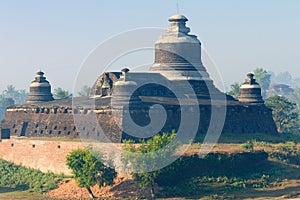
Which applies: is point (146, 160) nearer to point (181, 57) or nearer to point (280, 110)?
point (181, 57)

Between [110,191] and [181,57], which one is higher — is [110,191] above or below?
below

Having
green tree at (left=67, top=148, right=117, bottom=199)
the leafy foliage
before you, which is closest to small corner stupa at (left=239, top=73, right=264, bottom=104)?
the leafy foliage

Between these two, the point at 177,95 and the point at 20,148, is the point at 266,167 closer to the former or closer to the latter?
the point at 177,95

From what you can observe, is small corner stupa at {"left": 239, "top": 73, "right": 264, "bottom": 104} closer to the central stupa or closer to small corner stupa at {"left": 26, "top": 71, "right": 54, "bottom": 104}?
the central stupa

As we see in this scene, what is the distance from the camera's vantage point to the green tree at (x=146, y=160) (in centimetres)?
5303

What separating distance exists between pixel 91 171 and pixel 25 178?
503 inches

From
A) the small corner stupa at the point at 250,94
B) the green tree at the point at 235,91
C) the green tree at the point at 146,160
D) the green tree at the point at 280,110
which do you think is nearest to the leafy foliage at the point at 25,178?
the green tree at the point at 146,160

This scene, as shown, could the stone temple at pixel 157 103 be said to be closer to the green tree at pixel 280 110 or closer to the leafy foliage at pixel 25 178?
the leafy foliage at pixel 25 178

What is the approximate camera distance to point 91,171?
5431cm

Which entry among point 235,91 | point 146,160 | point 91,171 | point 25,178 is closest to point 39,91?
point 25,178

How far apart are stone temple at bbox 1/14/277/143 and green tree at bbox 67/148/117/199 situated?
22.0 ft

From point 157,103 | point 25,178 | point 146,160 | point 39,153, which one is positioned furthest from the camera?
point 39,153

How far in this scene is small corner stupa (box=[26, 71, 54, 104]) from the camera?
83812 mm

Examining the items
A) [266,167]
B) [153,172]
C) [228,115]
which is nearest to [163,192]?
[153,172]
